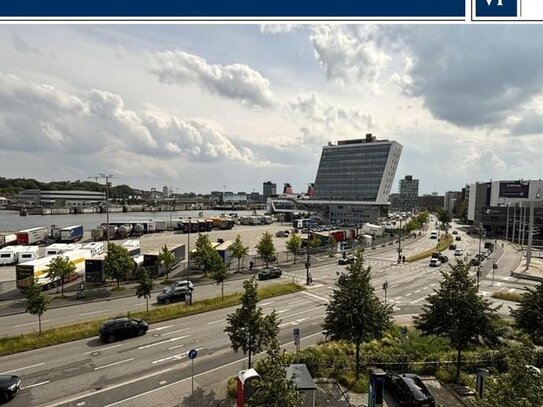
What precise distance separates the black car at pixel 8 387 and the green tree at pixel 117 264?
16860 mm

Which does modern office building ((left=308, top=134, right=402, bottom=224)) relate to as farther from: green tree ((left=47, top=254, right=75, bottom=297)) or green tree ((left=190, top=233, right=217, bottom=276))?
green tree ((left=47, top=254, right=75, bottom=297))

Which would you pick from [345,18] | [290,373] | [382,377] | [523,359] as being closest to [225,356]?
[290,373]

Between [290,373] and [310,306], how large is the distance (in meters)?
14.8

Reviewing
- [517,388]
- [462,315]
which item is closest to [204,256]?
[462,315]

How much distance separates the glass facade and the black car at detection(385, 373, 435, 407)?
112 m

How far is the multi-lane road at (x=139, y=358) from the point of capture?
14.6 m

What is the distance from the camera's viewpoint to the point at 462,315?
617 inches

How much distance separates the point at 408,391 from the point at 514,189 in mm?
83786

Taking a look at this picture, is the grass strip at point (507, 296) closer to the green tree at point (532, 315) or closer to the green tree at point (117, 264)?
the green tree at point (532, 315)

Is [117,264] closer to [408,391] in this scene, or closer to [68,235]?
[408,391]

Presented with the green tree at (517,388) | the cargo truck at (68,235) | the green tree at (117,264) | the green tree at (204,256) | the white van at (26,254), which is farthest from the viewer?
the cargo truck at (68,235)

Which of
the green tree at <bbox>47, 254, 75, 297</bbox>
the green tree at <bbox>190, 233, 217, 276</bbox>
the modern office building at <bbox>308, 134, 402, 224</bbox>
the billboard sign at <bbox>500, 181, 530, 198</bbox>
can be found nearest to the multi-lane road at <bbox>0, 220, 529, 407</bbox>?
the green tree at <bbox>47, 254, 75, 297</bbox>

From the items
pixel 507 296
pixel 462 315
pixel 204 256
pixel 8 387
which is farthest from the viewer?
pixel 204 256

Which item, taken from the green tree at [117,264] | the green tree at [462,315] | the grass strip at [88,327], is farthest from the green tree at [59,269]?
the green tree at [462,315]
